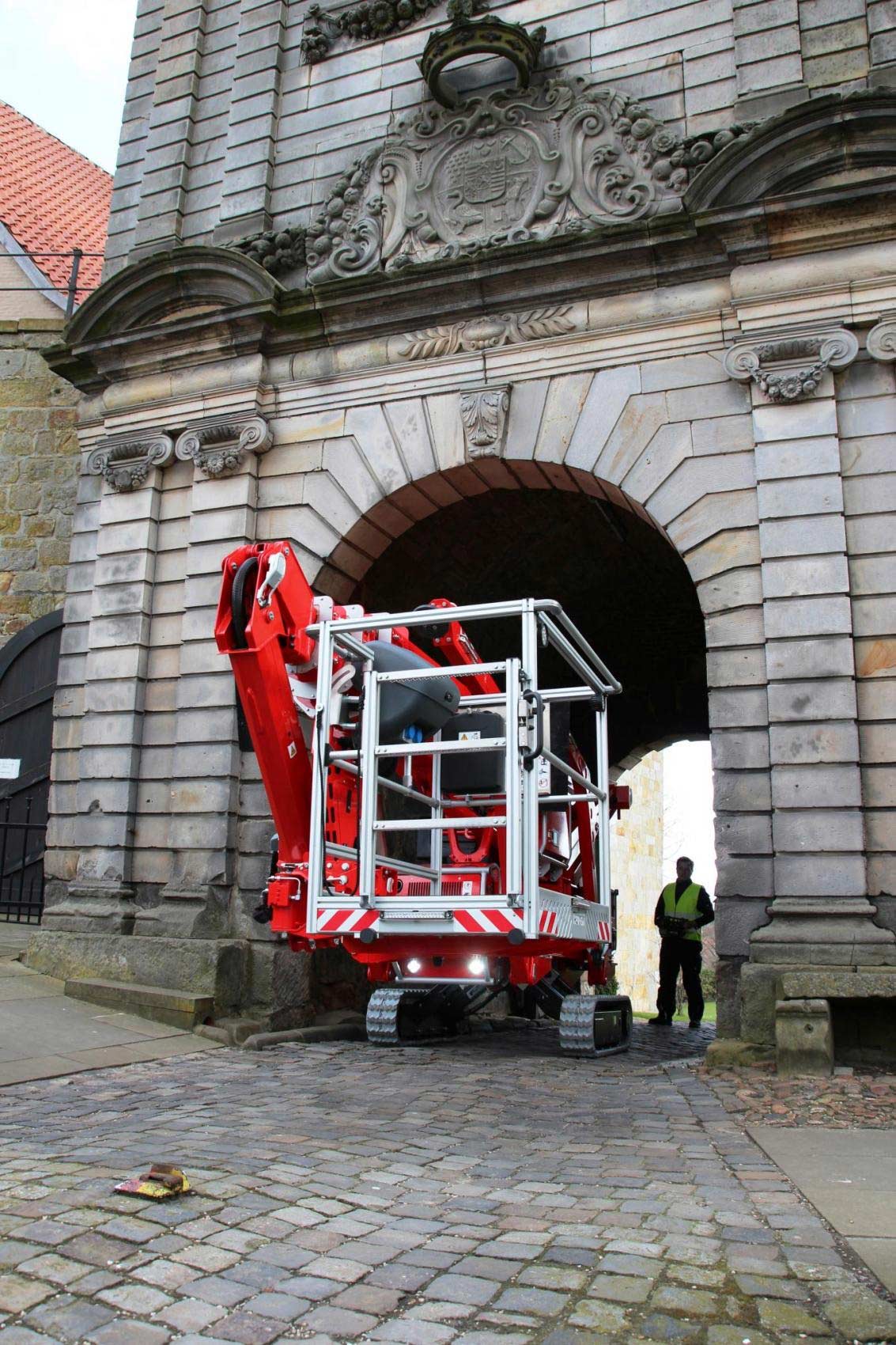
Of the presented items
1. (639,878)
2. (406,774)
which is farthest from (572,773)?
(639,878)

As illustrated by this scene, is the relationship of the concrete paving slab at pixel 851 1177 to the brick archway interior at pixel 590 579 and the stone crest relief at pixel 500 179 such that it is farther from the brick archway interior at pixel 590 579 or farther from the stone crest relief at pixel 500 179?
the stone crest relief at pixel 500 179

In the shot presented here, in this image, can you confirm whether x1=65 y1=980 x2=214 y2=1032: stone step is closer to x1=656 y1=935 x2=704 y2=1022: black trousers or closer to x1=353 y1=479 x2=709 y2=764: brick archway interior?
x1=353 y1=479 x2=709 y2=764: brick archway interior

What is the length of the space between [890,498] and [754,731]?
1.98 m

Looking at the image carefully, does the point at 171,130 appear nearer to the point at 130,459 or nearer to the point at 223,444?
the point at 130,459

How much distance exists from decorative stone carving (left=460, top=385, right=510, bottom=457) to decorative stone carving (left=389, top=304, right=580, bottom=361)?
48 cm

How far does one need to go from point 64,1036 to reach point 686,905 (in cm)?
678

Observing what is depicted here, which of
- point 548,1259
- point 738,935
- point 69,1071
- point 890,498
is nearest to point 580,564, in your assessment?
point 890,498

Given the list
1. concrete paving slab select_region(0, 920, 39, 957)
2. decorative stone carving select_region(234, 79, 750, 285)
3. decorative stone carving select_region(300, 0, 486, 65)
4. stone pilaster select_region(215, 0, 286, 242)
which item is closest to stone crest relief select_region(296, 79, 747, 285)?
decorative stone carving select_region(234, 79, 750, 285)

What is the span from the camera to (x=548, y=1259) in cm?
341

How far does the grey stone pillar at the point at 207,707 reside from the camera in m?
9.63

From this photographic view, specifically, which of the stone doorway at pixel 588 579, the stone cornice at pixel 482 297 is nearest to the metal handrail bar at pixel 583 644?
the stone doorway at pixel 588 579

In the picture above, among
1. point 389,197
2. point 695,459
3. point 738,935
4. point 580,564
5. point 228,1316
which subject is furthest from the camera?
point 580,564

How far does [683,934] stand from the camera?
1217cm

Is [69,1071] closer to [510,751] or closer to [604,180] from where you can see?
[510,751]
